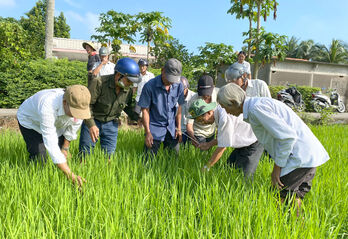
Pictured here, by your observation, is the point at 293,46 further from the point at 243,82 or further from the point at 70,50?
the point at 243,82

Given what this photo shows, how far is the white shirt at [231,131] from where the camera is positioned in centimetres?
231

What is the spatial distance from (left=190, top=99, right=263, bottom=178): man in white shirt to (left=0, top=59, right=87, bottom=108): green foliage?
517 cm

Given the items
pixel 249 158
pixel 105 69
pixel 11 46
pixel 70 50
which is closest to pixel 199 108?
pixel 249 158

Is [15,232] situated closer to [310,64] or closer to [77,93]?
[77,93]

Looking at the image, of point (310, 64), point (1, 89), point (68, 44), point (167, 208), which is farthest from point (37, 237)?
point (68, 44)

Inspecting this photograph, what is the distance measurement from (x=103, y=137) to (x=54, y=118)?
1010 mm

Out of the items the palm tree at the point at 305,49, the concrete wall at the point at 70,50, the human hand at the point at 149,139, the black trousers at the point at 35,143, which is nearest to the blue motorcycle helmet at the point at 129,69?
the human hand at the point at 149,139

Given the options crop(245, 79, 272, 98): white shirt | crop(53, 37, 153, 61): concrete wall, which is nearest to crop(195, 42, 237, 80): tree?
crop(245, 79, 272, 98): white shirt

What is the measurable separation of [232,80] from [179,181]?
124 centimetres

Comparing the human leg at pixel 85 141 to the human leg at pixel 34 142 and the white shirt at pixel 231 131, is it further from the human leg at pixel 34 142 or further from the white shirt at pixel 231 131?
the white shirt at pixel 231 131

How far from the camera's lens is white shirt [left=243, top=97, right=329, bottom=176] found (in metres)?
1.79

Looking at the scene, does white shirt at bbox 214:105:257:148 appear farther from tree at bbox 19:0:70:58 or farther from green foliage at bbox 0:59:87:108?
tree at bbox 19:0:70:58

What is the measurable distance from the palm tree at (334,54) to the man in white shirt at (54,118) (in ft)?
115

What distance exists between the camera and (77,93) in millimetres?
1989
